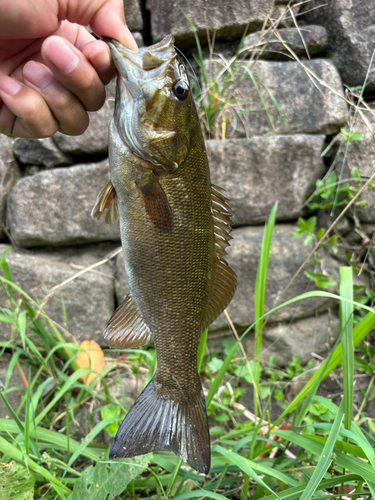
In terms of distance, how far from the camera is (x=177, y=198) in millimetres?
901

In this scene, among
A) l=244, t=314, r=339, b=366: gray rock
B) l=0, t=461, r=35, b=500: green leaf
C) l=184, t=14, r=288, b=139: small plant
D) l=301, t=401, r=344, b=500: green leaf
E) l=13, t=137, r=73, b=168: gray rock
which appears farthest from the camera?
l=244, t=314, r=339, b=366: gray rock

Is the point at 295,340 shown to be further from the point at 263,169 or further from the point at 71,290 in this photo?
the point at 71,290

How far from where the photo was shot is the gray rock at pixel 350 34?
1.94 m

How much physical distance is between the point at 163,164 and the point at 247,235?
1.12 metres

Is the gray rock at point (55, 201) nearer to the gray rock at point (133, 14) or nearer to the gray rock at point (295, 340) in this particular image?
the gray rock at point (133, 14)

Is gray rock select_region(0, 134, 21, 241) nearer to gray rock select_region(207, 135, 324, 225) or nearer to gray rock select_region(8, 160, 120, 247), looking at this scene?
gray rock select_region(8, 160, 120, 247)

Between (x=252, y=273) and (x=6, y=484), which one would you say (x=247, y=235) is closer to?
(x=252, y=273)

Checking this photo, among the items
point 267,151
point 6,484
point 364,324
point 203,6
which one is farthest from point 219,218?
point 203,6

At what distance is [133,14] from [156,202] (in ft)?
4.69

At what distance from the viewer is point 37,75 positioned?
105 cm

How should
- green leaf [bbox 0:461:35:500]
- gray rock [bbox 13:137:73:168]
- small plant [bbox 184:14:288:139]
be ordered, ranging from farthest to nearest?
gray rock [bbox 13:137:73:168], small plant [bbox 184:14:288:139], green leaf [bbox 0:461:35:500]

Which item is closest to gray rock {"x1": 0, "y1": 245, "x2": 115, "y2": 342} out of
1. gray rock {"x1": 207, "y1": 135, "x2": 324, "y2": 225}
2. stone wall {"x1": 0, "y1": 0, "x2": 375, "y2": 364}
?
stone wall {"x1": 0, "y1": 0, "x2": 375, "y2": 364}

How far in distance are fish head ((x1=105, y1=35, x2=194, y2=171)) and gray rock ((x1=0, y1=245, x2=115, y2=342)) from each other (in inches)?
45.4

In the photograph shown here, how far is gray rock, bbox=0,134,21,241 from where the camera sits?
1893mm
